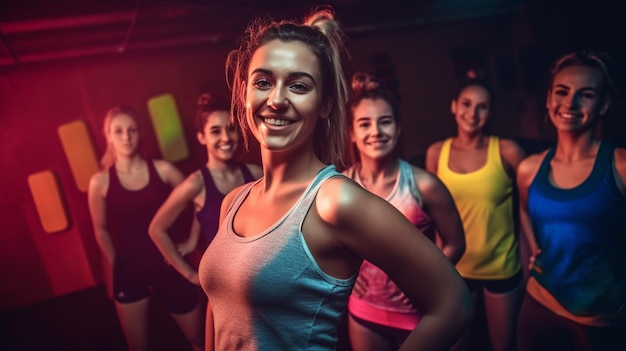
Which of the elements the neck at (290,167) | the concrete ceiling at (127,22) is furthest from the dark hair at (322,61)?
the concrete ceiling at (127,22)

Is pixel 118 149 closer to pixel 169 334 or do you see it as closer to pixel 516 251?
pixel 169 334

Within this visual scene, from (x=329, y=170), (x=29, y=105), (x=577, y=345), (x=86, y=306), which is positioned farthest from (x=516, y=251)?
(x=29, y=105)

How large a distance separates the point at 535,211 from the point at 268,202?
1.77 metres

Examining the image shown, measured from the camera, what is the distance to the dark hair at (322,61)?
1.20 m

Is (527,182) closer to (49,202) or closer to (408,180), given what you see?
(408,180)

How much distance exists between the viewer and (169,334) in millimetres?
3355

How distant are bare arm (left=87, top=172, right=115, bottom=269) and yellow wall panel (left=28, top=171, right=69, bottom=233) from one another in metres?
0.70

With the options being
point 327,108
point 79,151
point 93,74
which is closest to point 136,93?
point 93,74

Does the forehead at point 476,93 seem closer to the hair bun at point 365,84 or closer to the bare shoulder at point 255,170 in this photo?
the hair bun at point 365,84

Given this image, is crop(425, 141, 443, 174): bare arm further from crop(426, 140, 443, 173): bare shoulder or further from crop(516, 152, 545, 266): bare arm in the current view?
crop(516, 152, 545, 266): bare arm

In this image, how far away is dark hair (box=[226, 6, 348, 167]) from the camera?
1.20 metres

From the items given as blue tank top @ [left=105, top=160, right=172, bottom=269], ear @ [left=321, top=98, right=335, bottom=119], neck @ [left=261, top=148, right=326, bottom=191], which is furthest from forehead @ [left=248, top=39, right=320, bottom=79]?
blue tank top @ [left=105, top=160, right=172, bottom=269]

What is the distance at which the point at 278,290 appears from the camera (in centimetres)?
102

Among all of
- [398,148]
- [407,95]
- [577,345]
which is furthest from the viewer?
[407,95]
